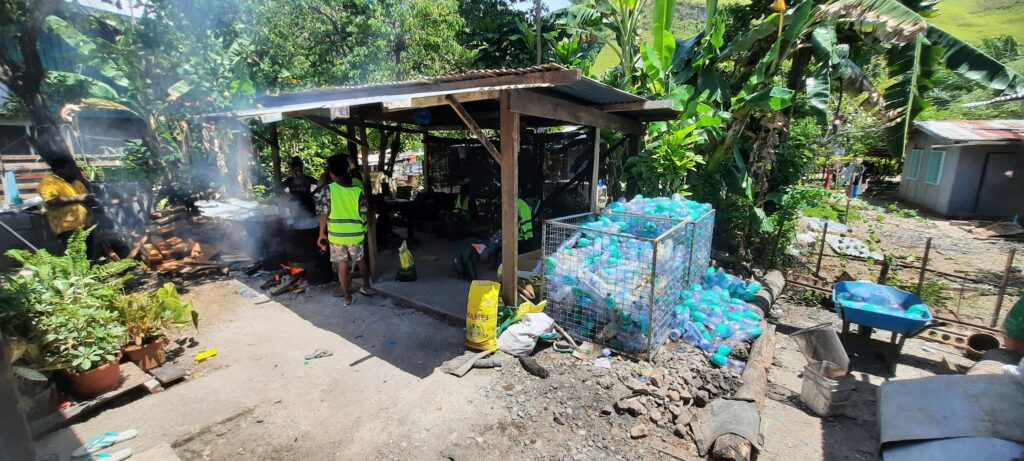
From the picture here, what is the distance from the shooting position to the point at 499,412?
11.9 feet

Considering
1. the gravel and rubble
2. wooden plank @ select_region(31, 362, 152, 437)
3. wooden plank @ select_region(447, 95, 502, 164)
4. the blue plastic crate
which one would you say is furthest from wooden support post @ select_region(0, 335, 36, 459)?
the blue plastic crate

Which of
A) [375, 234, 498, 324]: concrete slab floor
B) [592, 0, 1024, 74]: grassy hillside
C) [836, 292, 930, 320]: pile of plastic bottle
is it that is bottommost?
[375, 234, 498, 324]: concrete slab floor

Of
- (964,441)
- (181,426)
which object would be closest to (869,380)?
(964,441)

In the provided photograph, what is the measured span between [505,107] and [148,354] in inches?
171

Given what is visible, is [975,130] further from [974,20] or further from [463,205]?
[974,20]

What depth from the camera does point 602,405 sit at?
3721 millimetres

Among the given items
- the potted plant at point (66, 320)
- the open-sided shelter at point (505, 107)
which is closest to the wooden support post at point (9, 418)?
the potted plant at point (66, 320)

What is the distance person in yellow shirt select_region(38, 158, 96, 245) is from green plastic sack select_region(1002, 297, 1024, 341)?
11.1 m

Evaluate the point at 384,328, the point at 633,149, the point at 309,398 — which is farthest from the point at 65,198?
the point at 633,149

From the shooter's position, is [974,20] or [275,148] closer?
[275,148]

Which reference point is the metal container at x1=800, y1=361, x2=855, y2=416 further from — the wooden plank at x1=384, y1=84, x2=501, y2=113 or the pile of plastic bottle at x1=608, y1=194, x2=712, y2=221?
the wooden plank at x1=384, y1=84, x2=501, y2=113

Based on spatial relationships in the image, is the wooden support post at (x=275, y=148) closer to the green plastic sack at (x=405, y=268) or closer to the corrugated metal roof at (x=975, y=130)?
the green plastic sack at (x=405, y=268)

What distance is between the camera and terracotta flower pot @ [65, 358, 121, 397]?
11.4ft

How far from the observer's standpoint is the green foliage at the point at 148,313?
13.3 feet
